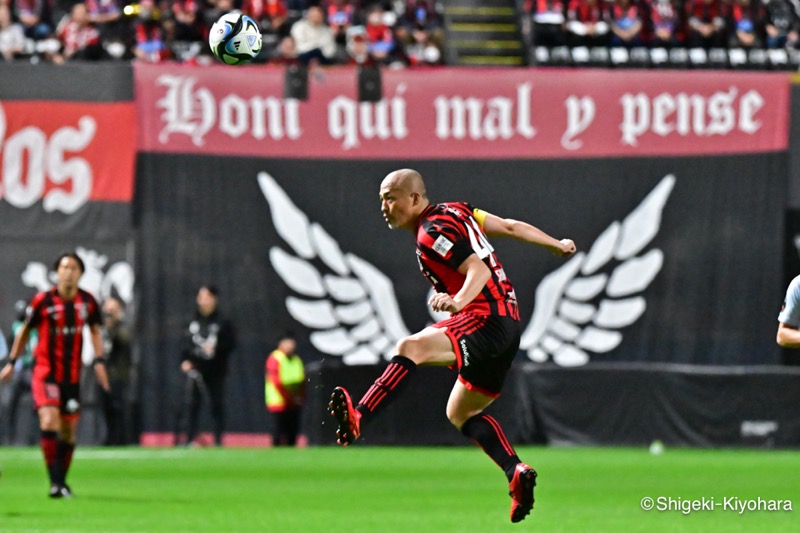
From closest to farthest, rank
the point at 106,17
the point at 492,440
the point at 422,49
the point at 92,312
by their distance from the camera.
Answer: the point at 492,440
the point at 92,312
the point at 106,17
the point at 422,49

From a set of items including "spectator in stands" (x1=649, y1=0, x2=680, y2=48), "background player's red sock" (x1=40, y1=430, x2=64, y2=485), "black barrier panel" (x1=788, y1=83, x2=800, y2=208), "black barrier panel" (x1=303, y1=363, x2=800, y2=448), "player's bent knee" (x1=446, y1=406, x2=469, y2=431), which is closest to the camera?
"player's bent knee" (x1=446, y1=406, x2=469, y2=431)

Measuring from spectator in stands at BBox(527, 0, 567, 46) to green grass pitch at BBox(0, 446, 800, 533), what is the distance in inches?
327

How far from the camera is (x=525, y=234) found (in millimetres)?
9703

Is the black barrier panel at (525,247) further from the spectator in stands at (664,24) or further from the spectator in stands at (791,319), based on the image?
the spectator in stands at (791,319)

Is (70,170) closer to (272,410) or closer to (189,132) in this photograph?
(189,132)

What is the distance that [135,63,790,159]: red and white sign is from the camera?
24.2m

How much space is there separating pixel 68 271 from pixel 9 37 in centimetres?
1227

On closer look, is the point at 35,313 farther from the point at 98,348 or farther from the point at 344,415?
the point at 344,415

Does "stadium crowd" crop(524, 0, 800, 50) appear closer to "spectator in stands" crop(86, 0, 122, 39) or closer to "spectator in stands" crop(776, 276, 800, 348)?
"spectator in stands" crop(86, 0, 122, 39)

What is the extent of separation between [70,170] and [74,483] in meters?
8.91

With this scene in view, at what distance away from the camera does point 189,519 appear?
1205 cm

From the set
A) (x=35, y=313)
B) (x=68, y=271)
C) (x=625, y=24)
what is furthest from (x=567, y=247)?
(x=625, y=24)

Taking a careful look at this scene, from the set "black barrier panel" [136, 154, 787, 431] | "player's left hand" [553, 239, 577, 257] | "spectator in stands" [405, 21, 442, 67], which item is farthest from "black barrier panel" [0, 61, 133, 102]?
"player's left hand" [553, 239, 577, 257]

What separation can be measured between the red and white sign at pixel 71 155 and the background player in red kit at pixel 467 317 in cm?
1475
